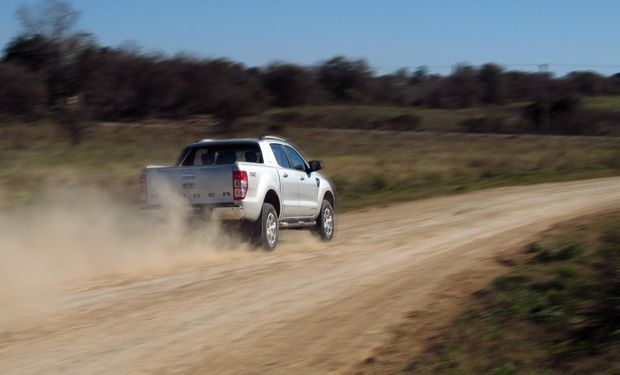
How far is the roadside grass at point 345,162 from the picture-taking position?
973 inches

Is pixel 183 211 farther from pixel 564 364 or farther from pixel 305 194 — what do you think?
Result: pixel 564 364

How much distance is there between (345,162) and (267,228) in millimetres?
19650

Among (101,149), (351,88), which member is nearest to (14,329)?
(101,149)

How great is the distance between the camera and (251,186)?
45.3 ft

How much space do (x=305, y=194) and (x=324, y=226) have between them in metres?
0.89

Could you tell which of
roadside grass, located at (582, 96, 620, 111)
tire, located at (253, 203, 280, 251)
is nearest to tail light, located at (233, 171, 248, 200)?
tire, located at (253, 203, 280, 251)

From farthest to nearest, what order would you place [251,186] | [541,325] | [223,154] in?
[223,154] < [251,186] < [541,325]

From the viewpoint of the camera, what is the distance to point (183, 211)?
539 inches

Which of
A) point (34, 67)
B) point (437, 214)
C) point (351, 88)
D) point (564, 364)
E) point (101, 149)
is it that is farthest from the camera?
point (351, 88)

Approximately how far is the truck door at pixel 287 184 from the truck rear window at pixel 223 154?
0.49 m

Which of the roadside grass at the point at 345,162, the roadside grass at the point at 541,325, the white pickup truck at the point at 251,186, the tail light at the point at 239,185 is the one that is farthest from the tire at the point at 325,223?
the roadside grass at the point at 345,162

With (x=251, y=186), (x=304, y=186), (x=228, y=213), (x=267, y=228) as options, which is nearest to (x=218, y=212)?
(x=228, y=213)

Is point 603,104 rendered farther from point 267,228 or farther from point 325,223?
point 267,228

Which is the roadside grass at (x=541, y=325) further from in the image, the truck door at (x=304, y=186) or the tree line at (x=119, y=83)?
the tree line at (x=119, y=83)
